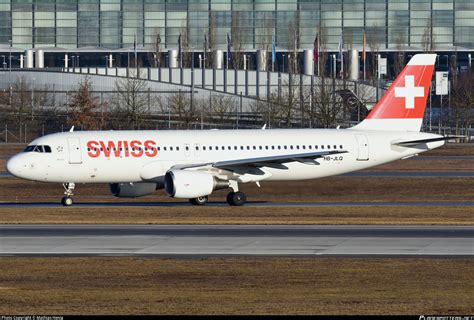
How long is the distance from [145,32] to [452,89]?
126 feet

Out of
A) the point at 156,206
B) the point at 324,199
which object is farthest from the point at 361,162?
the point at 156,206

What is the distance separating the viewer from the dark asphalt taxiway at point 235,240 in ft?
109

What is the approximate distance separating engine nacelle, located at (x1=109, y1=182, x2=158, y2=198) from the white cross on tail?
41.5 feet

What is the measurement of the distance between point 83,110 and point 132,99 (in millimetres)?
5490

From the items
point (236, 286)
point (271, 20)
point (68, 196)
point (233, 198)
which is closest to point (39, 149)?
point (68, 196)

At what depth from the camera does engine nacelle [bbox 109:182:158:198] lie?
53438 mm

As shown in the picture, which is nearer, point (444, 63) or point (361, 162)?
point (361, 162)

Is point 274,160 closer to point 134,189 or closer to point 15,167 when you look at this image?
point 134,189

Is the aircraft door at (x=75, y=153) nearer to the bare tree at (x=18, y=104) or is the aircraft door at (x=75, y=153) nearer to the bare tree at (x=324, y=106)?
the bare tree at (x=324, y=106)

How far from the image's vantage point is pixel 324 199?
55.6 metres

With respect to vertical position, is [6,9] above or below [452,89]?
above

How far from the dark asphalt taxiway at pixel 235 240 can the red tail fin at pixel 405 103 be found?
51.5 ft

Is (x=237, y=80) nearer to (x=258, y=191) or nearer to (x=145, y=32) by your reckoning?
(x=145, y=32)

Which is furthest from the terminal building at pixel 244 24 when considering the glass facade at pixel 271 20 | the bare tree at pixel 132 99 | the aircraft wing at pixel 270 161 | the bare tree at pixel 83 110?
the aircraft wing at pixel 270 161
